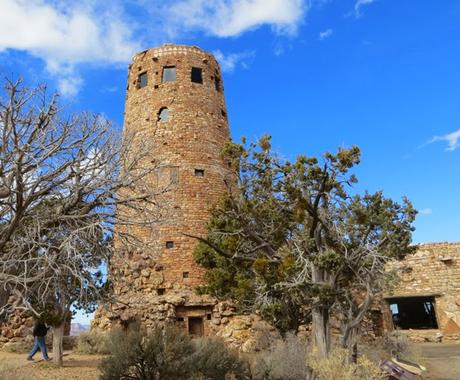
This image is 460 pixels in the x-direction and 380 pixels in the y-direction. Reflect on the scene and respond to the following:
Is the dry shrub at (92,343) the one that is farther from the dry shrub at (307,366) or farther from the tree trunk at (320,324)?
the tree trunk at (320,324)

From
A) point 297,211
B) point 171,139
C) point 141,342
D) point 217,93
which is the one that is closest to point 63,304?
point 141,342

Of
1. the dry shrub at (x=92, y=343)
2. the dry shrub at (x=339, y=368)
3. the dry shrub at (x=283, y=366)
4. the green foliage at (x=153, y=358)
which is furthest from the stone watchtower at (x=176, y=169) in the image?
the dry shrub at (x=339, y=368)

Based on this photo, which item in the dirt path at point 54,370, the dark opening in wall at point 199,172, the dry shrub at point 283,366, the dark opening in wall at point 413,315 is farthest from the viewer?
the dark opening in wall at point 413,315

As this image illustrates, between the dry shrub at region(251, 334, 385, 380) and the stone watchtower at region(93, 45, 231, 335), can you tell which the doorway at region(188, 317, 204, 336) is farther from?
the dry shrub at region(251, 334, 385, 380)

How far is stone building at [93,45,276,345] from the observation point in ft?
61.9

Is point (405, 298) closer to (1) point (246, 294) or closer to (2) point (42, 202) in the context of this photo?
(1) point (246, 294)

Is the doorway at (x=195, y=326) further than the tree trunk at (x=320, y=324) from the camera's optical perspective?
Yes

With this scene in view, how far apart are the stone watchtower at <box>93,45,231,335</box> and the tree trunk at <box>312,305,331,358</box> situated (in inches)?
317

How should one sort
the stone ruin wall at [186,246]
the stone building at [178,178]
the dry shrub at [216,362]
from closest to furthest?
the dry shrub at [216,362] → the stone ruin wall at [186,246] → the stone building at [178,178]

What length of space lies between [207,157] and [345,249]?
41.2 feet

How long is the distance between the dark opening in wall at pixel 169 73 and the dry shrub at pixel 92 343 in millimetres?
12822

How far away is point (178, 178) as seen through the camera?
20984 mm

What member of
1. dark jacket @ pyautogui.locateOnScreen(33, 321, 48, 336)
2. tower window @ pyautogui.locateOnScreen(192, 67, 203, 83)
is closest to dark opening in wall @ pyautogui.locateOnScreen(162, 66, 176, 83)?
tower window @ pyautogui.locateOnScreen(192, 67, 203, 83)

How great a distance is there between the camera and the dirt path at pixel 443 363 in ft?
41.4
